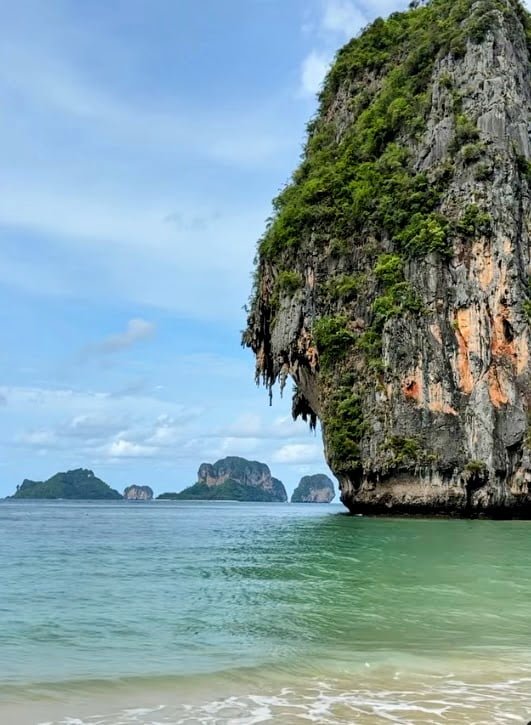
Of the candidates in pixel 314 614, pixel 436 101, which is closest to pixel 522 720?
pixel 314 614

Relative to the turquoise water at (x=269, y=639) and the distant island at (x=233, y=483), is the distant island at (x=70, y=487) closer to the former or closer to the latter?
the distant island at (x=233, y=483)

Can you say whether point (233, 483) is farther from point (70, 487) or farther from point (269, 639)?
point (269, 639)

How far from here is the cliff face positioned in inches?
997

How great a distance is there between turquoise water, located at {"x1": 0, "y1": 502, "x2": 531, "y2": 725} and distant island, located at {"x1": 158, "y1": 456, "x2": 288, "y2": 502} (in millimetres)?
127770

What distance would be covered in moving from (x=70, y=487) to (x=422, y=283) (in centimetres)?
11343

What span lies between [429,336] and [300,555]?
47.2 feet

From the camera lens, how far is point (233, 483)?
14175 centimetres

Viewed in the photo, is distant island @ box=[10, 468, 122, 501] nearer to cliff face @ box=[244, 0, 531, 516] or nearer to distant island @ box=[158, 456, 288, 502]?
distant island @ box=[158, 456, 288, 502]

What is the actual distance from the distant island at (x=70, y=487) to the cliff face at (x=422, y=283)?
10430cm

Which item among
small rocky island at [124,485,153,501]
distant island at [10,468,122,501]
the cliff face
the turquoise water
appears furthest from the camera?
small rocky island at [124,485,153,501]

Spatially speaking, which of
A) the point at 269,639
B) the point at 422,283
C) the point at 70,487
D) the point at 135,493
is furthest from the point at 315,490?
the point at 269,639

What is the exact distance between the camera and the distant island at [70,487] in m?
129

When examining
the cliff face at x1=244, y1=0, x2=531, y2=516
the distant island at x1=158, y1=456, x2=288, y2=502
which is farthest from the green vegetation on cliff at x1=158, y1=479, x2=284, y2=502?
the cliff face at x1=244, y1=0, x2=531, y2=516

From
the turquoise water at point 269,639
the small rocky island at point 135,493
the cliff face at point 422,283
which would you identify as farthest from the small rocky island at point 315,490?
the turquoise water at point 269,639
